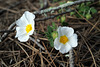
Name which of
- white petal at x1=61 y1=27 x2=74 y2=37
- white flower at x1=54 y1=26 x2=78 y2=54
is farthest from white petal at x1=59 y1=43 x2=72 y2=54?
white petal at x1=61 y1=27 x2=74 y2=37

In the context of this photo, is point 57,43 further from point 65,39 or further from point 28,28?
point 28,28

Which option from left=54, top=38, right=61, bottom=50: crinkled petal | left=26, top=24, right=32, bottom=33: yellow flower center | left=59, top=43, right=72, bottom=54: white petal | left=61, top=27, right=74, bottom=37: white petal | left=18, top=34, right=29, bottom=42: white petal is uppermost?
left=26, top=24, right=32, bottom=33: yellow flower center

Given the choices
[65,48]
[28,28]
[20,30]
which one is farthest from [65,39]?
[20,30]

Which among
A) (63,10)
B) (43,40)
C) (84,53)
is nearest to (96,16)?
(63,10)

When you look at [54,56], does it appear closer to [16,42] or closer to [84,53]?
[84,53]

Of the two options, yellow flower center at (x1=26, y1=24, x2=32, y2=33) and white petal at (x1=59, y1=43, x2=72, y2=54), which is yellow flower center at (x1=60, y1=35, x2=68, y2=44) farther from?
yellow flower center at (x1=26, y1=24, x2=32, y2=33)

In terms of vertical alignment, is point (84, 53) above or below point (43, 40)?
below

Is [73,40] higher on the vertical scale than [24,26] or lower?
lower

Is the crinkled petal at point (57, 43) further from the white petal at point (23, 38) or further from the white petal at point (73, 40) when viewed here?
the white petal at point (23, 38)
